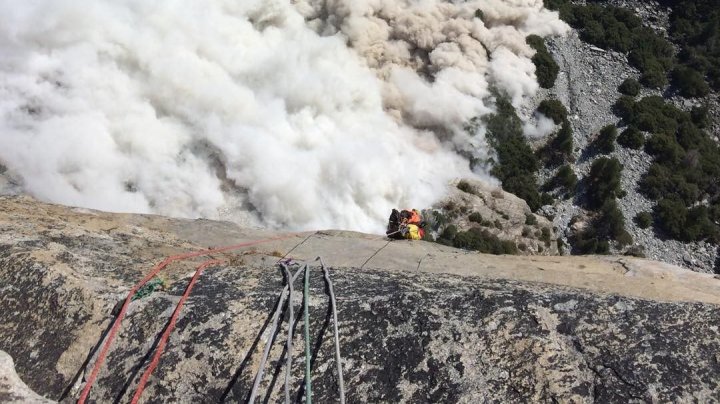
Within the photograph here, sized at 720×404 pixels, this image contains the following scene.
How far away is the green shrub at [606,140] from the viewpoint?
124ft

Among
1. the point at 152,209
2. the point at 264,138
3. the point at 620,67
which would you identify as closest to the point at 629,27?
the point at 620,67

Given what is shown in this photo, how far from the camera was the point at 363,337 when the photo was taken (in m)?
5.29

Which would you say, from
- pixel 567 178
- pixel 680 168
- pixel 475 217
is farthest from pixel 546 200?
pixel 680 168

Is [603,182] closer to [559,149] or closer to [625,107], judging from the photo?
[559,149]

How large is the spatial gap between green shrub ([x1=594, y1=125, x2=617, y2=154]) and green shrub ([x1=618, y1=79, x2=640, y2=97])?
4.95 meters

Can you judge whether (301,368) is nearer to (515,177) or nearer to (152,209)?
(152,209)

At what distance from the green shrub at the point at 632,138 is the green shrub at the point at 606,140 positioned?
80 cm

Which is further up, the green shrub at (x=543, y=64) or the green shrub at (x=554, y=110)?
the green shrub at (x=543, y=64)

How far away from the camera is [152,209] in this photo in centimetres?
2780

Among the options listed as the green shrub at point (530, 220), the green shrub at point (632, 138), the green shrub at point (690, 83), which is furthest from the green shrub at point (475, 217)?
the green shrub at point (690, 83)

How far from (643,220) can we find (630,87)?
11795mm

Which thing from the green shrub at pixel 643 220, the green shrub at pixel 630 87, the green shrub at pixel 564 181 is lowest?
the green shrub at pixel 643 220

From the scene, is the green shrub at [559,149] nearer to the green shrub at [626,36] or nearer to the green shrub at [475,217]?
the green shrub at [475,217]

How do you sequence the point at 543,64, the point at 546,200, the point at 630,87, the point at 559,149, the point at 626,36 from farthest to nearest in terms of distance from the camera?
the point at 626,36 < the point at 543,64 < the point at 630,87 < the point at 559,149 < the point at 546,200
